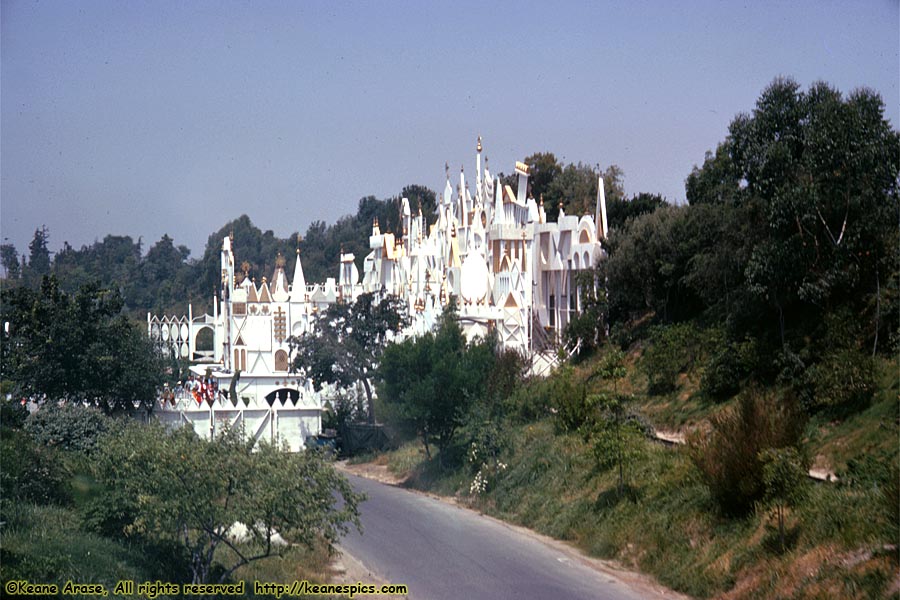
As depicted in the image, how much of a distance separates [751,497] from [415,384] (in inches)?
549

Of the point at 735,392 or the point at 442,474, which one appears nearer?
the point at 735,392

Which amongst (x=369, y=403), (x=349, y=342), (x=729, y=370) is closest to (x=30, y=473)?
(x=729, y=370)

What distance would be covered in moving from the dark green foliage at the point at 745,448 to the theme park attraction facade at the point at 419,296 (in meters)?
14.3

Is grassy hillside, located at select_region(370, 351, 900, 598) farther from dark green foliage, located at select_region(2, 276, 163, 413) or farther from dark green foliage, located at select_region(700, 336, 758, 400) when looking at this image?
dark green foliage, located at select_region(2, 276, 163, 413)

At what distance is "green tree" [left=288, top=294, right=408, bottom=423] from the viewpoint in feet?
Answer: 123

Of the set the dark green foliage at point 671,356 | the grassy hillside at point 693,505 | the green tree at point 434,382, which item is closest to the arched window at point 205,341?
the green tree at point 434,382

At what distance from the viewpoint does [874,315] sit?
73.1ft

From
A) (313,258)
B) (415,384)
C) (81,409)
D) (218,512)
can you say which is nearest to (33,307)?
(81,409)

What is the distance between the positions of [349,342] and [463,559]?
20684 millimetres

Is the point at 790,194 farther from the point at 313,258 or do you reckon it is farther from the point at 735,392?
the point at 313,258

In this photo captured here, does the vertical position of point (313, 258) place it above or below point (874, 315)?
above

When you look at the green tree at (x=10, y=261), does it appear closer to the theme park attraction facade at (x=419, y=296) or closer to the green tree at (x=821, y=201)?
the theme park attraction facade at (x=419, y=296)

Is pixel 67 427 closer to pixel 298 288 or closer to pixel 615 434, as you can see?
pixel 615 434

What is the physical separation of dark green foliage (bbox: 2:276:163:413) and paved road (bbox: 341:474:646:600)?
27.1 feet
